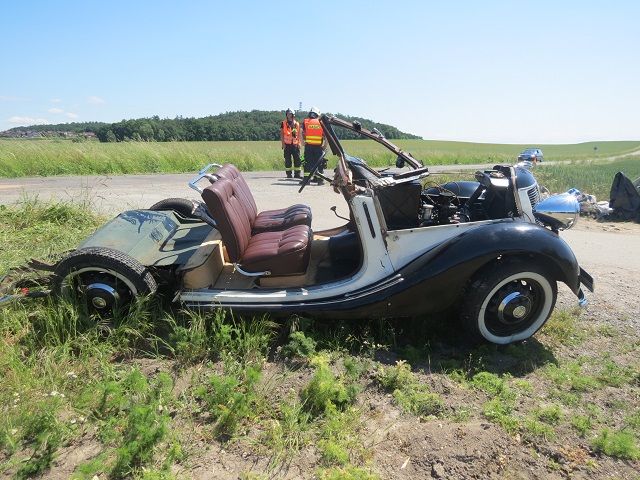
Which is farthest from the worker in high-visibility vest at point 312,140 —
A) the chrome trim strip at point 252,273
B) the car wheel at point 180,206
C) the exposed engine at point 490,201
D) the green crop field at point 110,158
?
the chrome trim strip at point 252,273

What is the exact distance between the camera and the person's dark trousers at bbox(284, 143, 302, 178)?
14055 millimetres

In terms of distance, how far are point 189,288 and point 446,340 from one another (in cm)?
219

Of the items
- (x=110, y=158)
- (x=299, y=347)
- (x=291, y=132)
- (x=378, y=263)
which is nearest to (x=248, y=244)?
(x=299, y=347)

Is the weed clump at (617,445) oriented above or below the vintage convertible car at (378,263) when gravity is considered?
below

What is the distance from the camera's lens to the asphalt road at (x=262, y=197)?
268 inches

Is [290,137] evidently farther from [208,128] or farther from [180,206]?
[208,128]

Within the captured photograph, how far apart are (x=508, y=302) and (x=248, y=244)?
2.21 m

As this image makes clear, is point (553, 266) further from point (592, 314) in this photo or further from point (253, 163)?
point (253, 163)

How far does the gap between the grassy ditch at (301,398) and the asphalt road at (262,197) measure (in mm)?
3045

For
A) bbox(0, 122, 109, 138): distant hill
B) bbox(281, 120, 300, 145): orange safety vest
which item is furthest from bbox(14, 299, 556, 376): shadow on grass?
bbox(0, 122, 109, 138): distant hill

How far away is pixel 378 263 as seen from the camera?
354 cm

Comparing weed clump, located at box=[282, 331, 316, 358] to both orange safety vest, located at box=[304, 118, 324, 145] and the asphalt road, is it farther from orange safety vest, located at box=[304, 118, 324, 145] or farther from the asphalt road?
orange safety vest, located at box=[304, 118, 324, 145]

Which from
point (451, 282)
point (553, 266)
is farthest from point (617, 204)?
point (451, 282)

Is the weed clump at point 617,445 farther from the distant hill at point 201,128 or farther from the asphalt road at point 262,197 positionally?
the distant hill at point 201,128
